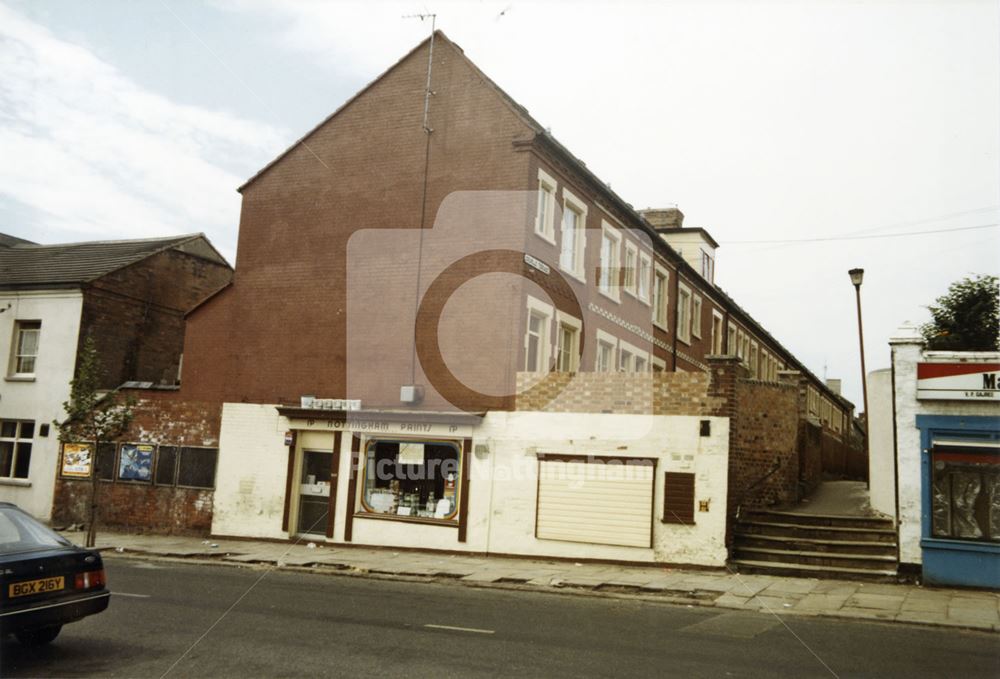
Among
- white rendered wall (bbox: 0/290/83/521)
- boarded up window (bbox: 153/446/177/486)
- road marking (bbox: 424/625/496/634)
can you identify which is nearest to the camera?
road marking (bbox: 424/625/496/634)

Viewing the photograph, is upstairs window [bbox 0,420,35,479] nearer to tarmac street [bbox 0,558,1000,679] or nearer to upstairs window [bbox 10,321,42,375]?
upstairs window [bbox 10,321,42,375]

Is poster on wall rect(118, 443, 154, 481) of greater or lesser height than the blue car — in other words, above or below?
above

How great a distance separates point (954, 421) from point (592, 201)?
38.6 feet

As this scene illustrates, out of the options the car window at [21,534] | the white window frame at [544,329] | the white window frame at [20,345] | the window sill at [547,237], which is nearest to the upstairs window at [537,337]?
the white window frame at [544,329]

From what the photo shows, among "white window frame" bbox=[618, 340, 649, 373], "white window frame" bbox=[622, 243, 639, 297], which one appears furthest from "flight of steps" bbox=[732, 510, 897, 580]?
"white window frame" bbox=[622, 243, 639, 297]

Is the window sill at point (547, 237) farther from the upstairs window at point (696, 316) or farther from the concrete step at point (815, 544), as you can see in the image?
the upstairs window at point (696, 316)

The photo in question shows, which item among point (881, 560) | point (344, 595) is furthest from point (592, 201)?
point (344, 595)

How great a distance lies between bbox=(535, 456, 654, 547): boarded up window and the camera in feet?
58.1

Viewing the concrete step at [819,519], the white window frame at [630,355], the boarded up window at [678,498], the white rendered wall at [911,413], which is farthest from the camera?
the white window frame at [630,355]

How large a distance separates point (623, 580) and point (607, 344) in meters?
10.3

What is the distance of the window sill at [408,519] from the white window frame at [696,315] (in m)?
16.8

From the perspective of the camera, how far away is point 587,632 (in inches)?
408

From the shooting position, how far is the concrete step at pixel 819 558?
15836 mm

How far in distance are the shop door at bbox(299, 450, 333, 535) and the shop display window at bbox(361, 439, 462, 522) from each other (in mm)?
1243
